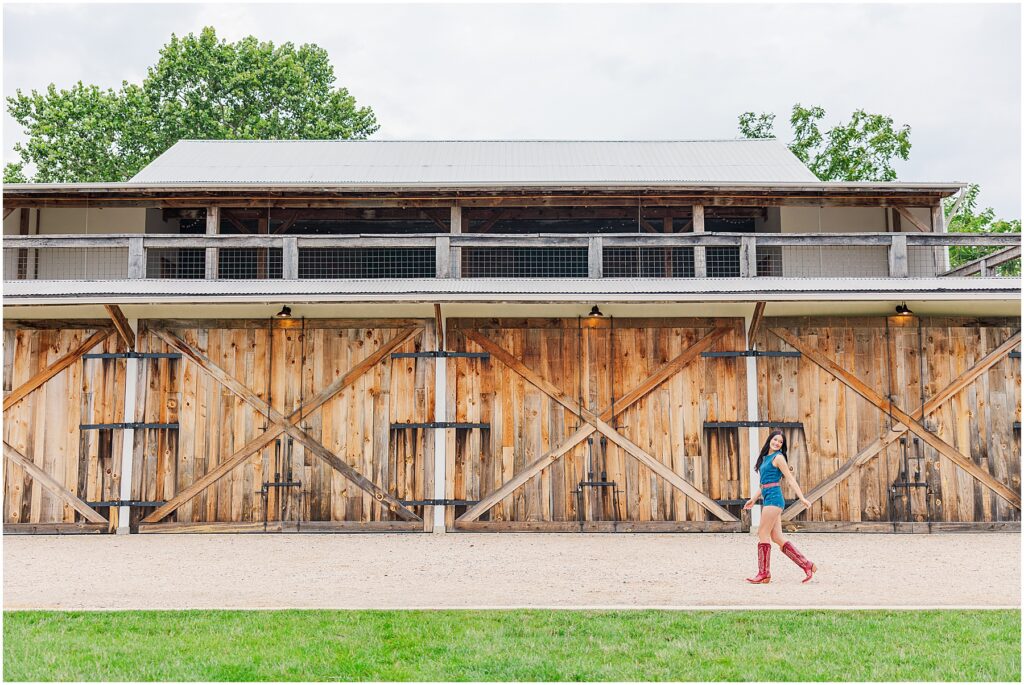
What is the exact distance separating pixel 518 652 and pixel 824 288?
7457mm

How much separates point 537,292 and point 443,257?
6.07ft

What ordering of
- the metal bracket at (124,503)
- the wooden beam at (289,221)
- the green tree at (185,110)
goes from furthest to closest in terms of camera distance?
the green tree at (185,110) < the wooden beam at (289,221) < the metal bracket at (124,503)

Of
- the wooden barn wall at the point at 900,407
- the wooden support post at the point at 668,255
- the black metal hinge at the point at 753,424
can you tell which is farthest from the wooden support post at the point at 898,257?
the wooden support post at the point at 668,255

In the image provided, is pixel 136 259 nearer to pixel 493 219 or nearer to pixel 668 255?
pixel 493 219

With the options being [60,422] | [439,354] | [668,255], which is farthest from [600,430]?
[60,422]

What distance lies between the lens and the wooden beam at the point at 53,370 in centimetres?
1195

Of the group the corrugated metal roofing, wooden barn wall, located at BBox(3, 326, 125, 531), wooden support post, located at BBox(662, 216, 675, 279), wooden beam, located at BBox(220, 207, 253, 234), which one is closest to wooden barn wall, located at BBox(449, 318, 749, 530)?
wooden support post, located at BBox(662, 216, 675, 279)

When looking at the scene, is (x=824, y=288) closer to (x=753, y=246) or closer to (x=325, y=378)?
(x=753, y=246)

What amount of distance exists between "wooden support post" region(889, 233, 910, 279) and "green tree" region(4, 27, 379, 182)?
26.5 meters

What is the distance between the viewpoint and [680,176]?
16.5m

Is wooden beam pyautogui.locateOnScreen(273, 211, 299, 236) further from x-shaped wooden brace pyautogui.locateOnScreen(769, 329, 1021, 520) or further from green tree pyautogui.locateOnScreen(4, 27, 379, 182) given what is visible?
green tree pyautogui.locateOnScreen(4, 27, 379, 182)

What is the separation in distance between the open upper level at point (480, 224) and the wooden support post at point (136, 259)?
0.02m

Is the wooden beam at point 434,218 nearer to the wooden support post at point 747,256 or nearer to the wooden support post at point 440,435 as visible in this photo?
the wooden support post at point 440,435

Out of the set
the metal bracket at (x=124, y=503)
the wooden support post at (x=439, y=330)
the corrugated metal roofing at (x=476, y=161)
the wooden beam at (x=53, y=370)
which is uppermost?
the corrugated metal roofing at (x=476, y=161)
